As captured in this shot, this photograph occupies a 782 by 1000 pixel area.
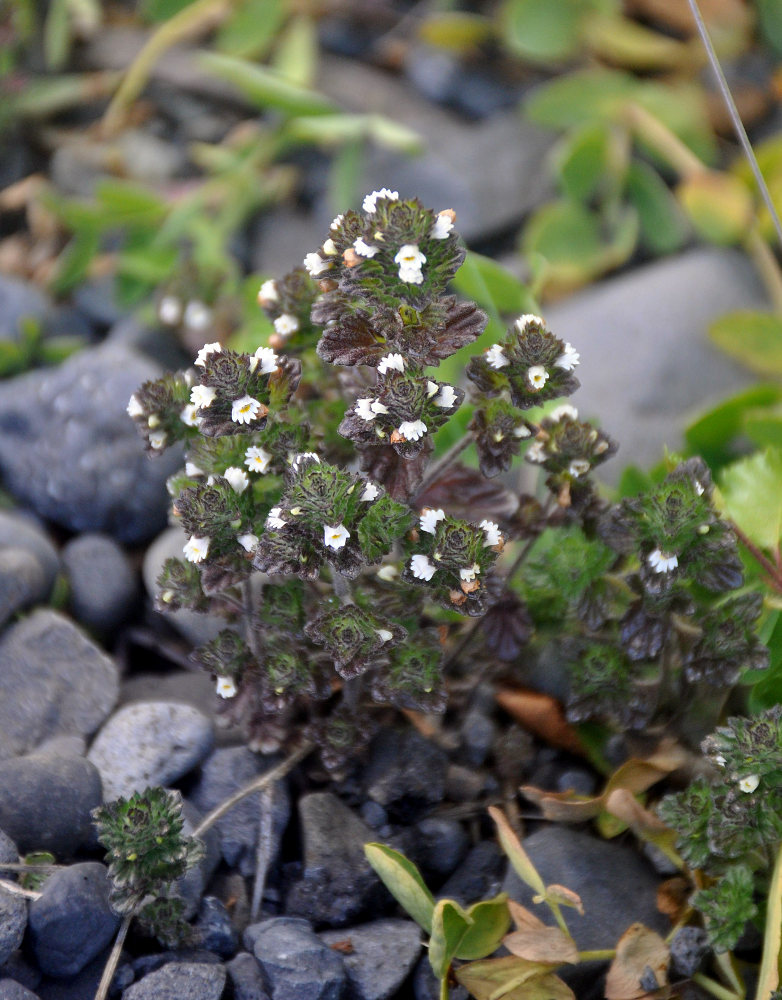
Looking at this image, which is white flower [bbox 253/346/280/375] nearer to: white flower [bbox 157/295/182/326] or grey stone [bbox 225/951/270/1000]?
grey stone [bbox 225/951/270/1000]

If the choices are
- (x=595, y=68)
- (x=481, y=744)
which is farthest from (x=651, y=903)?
(x=595, y=68)

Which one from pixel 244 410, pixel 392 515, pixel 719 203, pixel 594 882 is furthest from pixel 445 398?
pixel 719 203

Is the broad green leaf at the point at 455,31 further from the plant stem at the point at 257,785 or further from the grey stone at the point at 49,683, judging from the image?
the plant stem at the point at 257,785

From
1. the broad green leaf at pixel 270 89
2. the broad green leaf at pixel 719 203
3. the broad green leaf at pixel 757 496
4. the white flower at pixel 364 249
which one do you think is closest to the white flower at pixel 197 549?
the white flower at pixel 364 249

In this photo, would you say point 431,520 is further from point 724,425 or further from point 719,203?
point 719,203

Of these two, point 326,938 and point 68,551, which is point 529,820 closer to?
point 326,938
